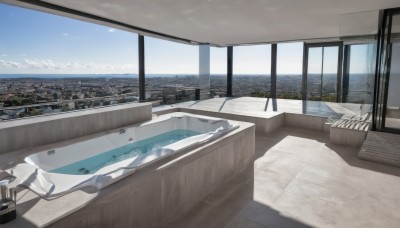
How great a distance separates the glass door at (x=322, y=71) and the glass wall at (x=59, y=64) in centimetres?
511

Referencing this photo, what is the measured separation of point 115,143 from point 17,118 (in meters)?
1.42

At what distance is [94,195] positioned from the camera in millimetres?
1662

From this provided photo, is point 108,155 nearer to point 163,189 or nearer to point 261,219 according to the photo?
point 163,189

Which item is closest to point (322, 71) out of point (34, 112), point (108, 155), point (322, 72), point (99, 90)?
point (322, 72)

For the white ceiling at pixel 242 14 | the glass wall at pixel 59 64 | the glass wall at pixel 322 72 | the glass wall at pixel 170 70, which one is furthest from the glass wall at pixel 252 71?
the glass wall at pixel 59 64

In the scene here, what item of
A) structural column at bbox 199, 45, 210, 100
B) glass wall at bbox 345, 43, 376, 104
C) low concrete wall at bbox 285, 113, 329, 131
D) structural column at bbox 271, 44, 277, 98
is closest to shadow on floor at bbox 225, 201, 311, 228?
glass wall at bbox 345, 43, 376, 104

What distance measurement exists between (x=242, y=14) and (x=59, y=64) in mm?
3696

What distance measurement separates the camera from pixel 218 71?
916cm

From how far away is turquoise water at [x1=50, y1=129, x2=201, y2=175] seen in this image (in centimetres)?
288

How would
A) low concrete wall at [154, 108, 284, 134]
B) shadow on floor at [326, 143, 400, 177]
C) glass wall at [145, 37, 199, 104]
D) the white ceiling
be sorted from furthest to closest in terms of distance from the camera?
glass wall at [145, 37, 199, 104]
low concrete wall at [154, 108, 284, 134]
the white ceiling
shadow on floor at [326, 143, 400, 177]

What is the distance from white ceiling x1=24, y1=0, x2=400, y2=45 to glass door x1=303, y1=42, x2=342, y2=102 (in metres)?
1.39

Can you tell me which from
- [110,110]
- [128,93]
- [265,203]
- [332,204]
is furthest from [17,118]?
[332,204]

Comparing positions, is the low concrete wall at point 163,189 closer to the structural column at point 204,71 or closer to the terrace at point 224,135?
the terrace at point 224,135

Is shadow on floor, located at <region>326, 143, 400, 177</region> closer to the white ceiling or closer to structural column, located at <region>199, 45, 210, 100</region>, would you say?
the white ceiling
